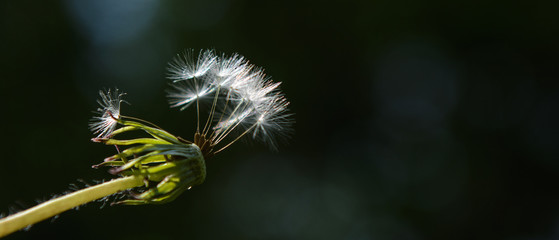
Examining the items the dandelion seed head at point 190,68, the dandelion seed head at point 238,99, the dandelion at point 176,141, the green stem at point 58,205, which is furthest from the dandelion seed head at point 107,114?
the green stem at point 58,205

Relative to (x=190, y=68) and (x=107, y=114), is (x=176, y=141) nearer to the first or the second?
(x=107, y=114)

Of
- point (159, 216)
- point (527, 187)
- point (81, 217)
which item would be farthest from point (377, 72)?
point (81, 217)

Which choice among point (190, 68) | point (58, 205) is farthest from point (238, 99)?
point (58, 205)

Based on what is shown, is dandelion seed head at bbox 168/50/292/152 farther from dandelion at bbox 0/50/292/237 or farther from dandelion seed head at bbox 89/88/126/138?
dandelion seed head at bbox 89/88/126/138

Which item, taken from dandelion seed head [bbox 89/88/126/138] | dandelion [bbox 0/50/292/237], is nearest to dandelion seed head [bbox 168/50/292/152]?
dandelion [bbox 0/50/292/237]

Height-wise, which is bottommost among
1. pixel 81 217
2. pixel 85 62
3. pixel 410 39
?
pixel 81 217

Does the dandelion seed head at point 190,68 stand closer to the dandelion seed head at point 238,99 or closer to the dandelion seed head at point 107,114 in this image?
the dandelion seed head at point 238,99

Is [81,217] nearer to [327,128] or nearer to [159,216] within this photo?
[159,216]
